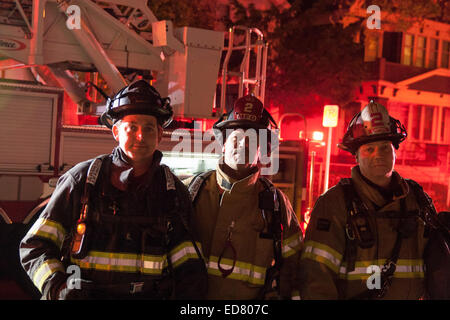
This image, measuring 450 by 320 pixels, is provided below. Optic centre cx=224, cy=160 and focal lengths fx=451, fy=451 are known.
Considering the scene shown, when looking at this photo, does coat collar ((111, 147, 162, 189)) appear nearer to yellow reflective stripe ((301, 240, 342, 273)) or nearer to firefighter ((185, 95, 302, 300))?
firefighter ((185, 95, 302, 300))

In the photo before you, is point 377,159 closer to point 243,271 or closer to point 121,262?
point 243,271

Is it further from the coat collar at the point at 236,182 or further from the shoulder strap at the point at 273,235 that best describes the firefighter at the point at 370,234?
the coat collar at the point at 236,182

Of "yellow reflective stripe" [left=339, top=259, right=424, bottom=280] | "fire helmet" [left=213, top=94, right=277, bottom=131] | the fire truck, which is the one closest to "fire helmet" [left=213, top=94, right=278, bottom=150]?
"fire helmet" [left=213, top=94, right=277, bottom=131]

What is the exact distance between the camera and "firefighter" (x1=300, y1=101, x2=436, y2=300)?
7.95 ft

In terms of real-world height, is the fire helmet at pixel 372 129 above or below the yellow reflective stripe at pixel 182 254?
above

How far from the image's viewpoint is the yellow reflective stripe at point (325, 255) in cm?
240

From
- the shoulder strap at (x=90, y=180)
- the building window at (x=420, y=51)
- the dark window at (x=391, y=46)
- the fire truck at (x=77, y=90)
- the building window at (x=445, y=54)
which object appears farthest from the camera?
the building window at (x=445, y=54)

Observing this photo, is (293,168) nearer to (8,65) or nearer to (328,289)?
(328,289)

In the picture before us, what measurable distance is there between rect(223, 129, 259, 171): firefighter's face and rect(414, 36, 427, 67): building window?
681 inches

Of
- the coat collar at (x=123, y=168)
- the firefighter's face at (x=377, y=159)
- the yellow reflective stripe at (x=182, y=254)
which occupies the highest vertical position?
the firefighter's face at (x=377, y=159)

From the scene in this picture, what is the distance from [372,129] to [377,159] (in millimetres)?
180

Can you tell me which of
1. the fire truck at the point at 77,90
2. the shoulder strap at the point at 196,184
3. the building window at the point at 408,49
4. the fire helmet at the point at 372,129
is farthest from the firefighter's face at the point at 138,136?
the building window at the point at 408,49

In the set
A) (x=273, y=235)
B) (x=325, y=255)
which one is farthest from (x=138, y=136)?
(x=325, y=255)

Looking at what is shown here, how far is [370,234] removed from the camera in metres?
2.42
